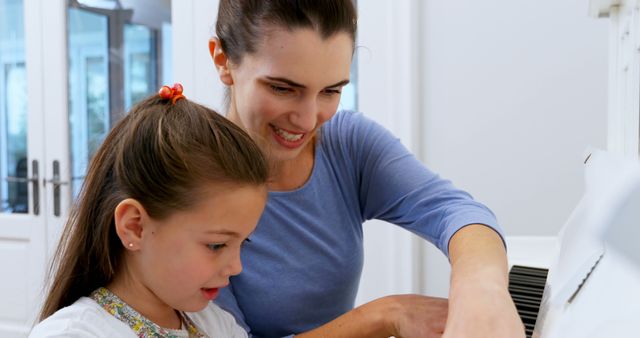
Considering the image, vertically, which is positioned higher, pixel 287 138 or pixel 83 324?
pixel 287 138

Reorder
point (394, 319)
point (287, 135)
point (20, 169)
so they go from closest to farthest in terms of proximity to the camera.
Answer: point (394, 319)
point (287, 135)
point (20, 169)

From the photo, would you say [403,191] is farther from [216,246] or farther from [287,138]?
[216,246]

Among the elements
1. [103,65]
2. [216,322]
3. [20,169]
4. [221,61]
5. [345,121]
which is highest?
[103,65]

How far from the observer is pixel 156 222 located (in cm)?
85

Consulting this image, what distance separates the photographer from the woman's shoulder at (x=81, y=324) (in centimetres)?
76

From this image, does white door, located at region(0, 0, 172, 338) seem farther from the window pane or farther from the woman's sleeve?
the woman's sleeve

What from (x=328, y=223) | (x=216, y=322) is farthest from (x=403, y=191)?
(x=216, y=322)

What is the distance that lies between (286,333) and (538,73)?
129 centimetres

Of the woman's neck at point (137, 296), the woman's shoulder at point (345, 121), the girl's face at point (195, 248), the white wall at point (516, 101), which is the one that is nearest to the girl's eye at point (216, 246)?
the girl's face at point (195, 248)

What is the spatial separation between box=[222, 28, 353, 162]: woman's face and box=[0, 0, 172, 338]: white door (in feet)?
5.86

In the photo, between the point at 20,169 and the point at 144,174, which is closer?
the point at 144,174

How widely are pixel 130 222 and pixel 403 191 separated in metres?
0.45

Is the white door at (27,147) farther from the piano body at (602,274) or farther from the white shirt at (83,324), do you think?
the piano body at (602,274)

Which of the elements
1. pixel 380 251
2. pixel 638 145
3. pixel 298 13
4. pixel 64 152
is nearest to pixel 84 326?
pixel 298 13
